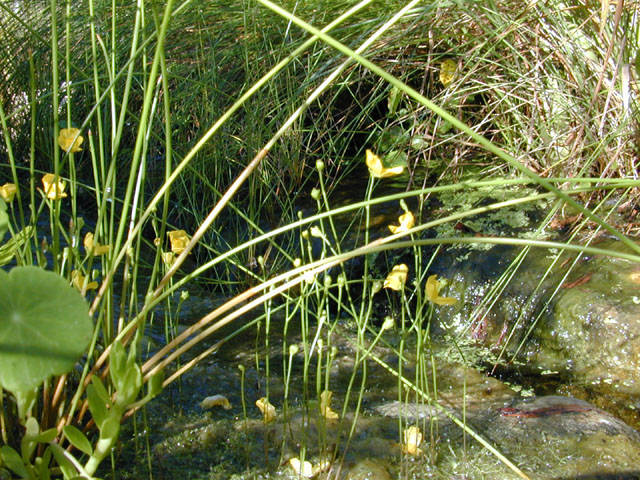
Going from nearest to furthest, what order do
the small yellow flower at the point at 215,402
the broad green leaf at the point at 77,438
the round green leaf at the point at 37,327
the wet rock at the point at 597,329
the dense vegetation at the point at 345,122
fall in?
the round green leaf at the point at 37,327, the broad green leaf at the point at 77,438, the small yellow flower at the point at 215,402, the wet rock at the point at 597,329, the dense vegetation at the point at 345,122

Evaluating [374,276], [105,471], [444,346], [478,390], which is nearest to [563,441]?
[478,390]

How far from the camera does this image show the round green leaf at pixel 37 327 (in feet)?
2.59

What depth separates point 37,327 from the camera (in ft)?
2.66

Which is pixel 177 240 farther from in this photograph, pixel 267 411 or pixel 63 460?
pixel 63 460

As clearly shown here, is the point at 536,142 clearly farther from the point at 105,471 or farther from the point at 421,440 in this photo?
the point at 105,471

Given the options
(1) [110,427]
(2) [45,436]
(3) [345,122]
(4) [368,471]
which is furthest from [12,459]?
(3) [345,122]

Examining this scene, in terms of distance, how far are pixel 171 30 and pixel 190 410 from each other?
6.33 ft

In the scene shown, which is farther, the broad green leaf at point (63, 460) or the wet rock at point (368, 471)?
the wet rock at point (368, 471)

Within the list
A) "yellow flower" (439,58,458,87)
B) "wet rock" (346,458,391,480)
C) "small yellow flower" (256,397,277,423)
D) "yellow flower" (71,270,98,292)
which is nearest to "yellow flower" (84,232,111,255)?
"yellow flower" (71,270,98,292)

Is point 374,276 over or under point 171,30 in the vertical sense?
under

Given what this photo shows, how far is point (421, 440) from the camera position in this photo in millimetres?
1232

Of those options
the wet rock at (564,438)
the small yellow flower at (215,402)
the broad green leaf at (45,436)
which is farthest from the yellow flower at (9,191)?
the wet rock at (564,438)

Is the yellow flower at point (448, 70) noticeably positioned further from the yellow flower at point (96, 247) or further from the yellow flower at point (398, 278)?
the yellow flower at point (96, 247)

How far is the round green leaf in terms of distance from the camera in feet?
2.59
